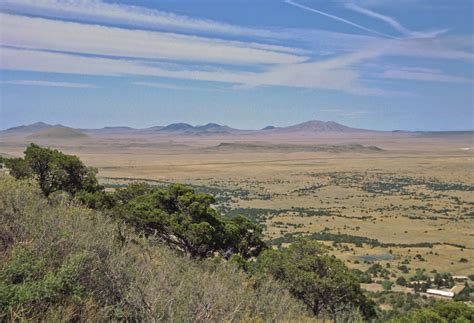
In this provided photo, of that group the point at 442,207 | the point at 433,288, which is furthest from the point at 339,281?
the point at 442,207

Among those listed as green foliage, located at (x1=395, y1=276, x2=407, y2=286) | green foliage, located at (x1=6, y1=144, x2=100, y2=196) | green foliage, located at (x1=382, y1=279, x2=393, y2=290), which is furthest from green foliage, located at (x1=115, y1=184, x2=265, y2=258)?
green foliage, located at (x1=395, y1=276, x2=407, y2=286)

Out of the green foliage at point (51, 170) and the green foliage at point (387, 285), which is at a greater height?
the green foliage at point (51, 170)

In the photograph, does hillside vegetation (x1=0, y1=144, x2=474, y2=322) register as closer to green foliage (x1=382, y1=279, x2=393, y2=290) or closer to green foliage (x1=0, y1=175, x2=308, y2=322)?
green foliage (x1=0, y1=175, x2=308, y2=322)

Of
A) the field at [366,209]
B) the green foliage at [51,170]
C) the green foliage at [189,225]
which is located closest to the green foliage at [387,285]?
the field at [366,209]

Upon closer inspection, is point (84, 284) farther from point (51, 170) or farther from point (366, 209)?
point (366, 209)

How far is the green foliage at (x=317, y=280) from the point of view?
1563 centimetres

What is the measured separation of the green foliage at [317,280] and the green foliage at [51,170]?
12077mm

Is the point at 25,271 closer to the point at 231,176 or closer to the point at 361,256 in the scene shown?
the point at 361,256

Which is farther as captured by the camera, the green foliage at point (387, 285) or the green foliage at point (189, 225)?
the green foliage at point (387, 285)

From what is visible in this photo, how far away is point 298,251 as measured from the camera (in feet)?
56.2

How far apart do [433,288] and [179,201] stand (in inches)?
673

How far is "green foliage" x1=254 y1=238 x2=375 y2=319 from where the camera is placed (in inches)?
615

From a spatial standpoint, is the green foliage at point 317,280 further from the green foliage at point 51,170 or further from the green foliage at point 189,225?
the green foliage at point 51,170

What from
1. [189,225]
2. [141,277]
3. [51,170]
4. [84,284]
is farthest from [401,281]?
[84,284]
